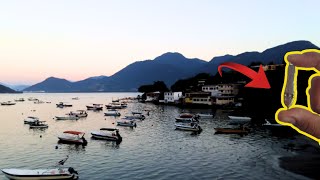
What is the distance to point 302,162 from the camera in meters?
47.8

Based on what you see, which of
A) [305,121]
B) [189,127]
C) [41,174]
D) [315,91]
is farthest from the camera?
[189,127]

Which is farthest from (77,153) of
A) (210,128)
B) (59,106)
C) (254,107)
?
(59,106)

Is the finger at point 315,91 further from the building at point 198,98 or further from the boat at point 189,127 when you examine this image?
→ the building at point 198,98

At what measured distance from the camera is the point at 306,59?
11148 millimetres

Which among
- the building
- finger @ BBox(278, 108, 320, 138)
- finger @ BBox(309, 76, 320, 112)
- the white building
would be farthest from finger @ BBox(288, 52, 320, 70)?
the white building

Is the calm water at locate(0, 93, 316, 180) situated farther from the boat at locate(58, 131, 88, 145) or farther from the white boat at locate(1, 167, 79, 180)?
the white boat at locate(1, 167, 79, 180)

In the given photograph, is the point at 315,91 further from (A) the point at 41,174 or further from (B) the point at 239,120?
(B) the point at 239,120

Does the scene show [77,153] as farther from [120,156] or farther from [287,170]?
[287,170]

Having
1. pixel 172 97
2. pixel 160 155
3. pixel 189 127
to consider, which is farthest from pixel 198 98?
pixel 160 155

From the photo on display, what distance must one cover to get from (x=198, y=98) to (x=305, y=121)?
148936 mm

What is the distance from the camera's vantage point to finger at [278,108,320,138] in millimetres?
11039

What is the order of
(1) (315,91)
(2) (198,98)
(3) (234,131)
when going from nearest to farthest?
1. (1) (315,91)
2. (3) (234,131)
3. (2) (198,98)

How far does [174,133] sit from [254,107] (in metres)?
54.7

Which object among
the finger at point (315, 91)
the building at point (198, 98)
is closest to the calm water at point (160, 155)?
the finger at point (315, 91)
